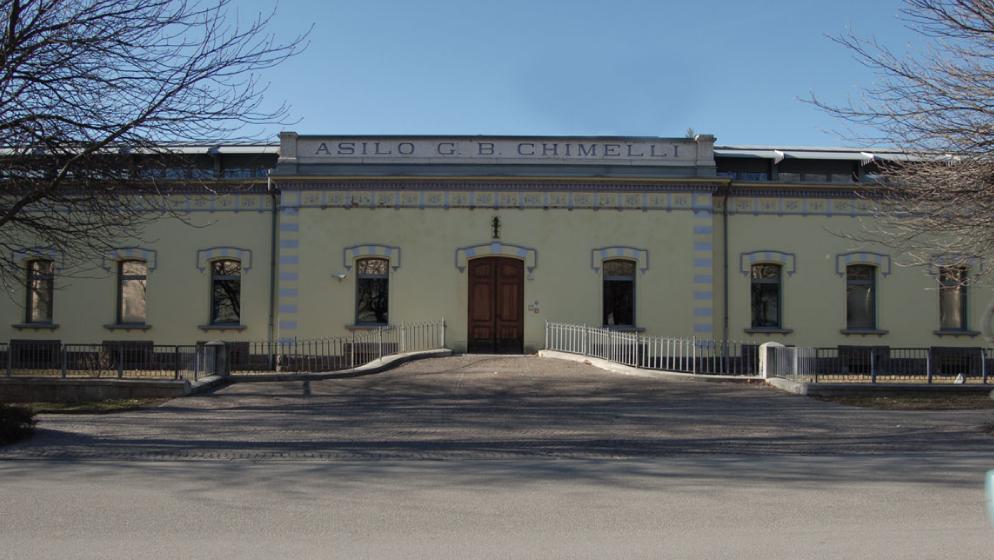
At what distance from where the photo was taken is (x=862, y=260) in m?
24.4

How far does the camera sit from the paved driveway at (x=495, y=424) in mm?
9805

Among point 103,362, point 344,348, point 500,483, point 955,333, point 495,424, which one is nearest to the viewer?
point 500,483

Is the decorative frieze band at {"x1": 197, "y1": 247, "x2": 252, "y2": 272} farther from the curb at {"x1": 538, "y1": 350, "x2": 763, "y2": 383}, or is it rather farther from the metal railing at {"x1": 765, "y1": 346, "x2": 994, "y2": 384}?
the metal railing at {"x1": 765, "y1": 346, "x2": 994, "y2": 384}

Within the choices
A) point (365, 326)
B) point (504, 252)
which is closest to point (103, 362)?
point (365, 326)

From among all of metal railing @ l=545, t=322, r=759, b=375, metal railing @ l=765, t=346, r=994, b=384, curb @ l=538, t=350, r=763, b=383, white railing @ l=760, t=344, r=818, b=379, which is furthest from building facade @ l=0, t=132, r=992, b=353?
white railing @ l=760, t=344, r=818, b=379

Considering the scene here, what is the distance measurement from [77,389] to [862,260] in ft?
66.0

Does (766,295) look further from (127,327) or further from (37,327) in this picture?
(37,327)

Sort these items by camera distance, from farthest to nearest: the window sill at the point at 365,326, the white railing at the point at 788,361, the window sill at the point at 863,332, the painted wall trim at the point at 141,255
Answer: the painted wall trim at the point at 141,255
the window sill at the point at 863,332
the window sill at the point at 365,326
the white railing at the point at 788,361

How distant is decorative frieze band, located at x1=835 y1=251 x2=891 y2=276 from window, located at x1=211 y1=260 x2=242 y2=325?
17.0m

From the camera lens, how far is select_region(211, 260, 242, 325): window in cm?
2455

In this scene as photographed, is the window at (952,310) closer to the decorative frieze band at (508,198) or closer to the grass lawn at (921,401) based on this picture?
the decorative frieze band at (508,198)

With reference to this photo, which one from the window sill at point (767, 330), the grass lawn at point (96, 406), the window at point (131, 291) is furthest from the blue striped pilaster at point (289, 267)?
the window sill at point (767, 330)

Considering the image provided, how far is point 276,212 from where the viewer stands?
24266 mm

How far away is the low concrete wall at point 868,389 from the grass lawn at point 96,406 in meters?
11.2
